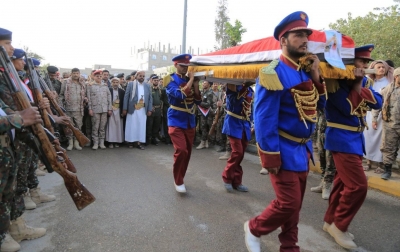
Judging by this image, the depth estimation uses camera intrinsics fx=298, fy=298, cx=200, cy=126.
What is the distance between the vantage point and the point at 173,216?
364cm

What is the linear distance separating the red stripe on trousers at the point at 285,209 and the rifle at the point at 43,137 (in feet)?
4.92

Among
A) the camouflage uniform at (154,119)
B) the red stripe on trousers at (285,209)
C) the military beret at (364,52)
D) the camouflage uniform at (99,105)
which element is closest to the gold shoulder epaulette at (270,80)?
the red stripe on trousers at (285,209)

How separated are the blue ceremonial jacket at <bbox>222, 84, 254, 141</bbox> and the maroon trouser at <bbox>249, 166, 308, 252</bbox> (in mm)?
2018

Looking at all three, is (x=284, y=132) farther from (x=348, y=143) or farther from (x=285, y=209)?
(x=348, y=143)

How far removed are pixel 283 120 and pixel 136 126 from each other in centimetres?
620

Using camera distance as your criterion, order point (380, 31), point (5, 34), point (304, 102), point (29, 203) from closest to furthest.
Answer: point (304, 102), point (5, 34), point (29, 203), point (380, 31)

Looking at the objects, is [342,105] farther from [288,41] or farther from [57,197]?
[57,197]

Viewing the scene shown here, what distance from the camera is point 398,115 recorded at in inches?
200

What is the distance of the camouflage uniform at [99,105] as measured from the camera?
7.68 meters

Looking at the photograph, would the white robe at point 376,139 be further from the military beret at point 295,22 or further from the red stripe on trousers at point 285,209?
the military beret at point 295,22

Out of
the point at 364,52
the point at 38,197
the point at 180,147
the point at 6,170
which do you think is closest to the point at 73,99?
the point at 38,197

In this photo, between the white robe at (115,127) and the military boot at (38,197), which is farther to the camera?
the white robe at (115,127)

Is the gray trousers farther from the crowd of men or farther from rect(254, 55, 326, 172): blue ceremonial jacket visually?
rect(254, 55, 326, 172): blue ceremonial jacket

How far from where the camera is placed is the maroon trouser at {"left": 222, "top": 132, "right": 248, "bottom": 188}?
443cm
